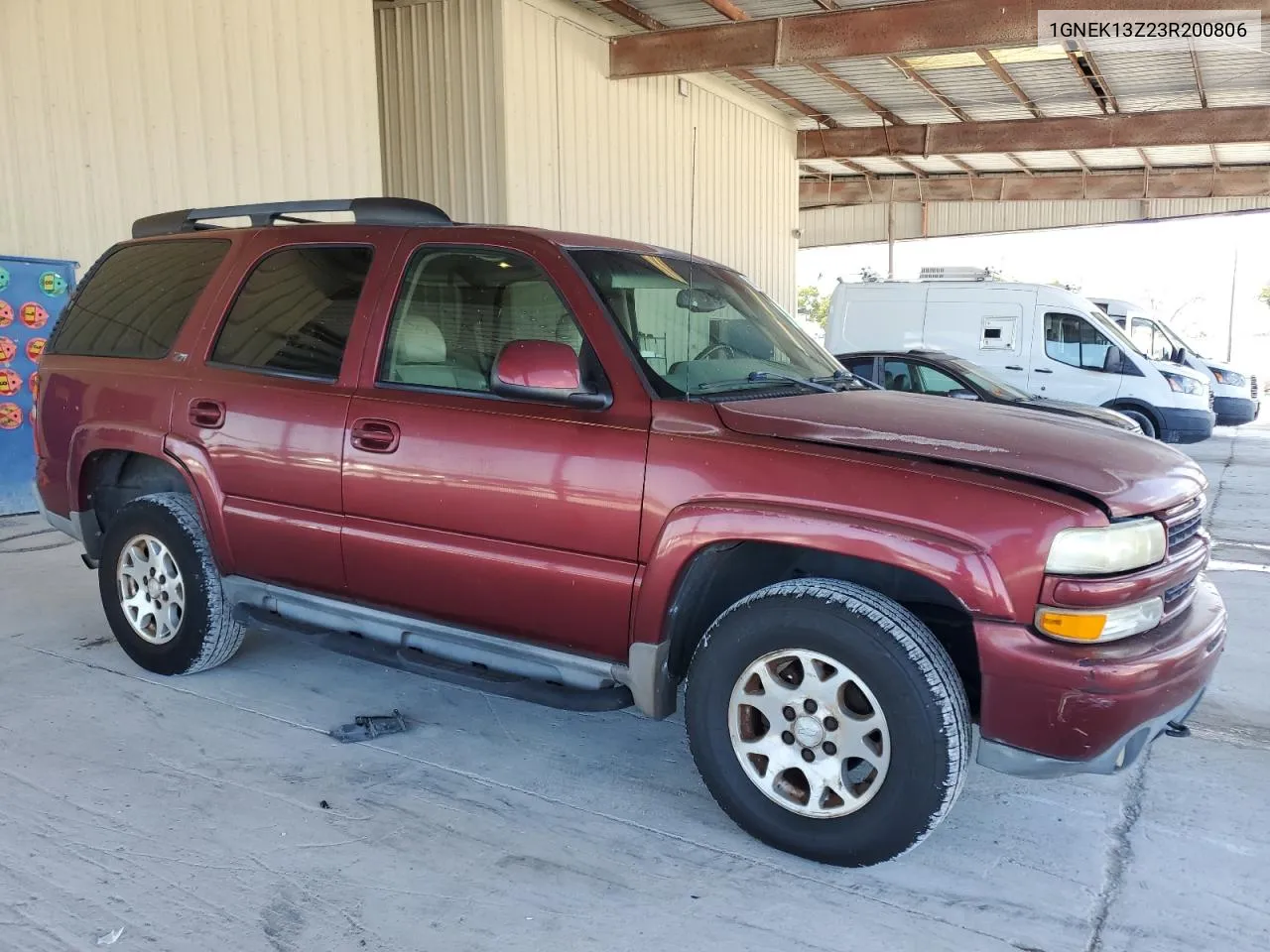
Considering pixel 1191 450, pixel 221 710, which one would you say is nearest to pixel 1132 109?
pixel 1191 450

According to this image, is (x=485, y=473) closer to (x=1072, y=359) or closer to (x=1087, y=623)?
(x=1087, y=623)

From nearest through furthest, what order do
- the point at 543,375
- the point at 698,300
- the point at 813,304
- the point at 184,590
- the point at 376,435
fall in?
1. the point at 543,375
2. the point at 376,435
3. the point at 698,300
4. the point at 184,590
5. the point at 813,304

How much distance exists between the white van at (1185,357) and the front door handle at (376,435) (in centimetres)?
1227

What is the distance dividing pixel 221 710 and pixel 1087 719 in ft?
10.3

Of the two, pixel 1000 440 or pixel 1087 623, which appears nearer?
pixel 1087 623

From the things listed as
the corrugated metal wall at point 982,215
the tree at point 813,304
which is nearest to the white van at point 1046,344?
the corrugated metal wall at point 982,215

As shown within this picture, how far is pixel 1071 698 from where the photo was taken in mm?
2432

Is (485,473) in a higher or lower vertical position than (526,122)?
lower

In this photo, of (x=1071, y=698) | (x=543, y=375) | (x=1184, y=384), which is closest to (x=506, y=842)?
(x=543, y=375)

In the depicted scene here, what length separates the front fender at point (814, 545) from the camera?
2482 millimetres

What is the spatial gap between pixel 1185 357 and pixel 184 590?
14.2 metres

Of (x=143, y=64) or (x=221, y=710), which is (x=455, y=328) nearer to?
(x=221, y=710)

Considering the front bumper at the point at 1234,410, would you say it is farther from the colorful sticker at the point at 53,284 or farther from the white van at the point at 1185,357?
the colorful sticker at the point at 53,284

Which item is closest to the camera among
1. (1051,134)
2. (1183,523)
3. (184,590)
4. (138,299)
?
(1183,523)
